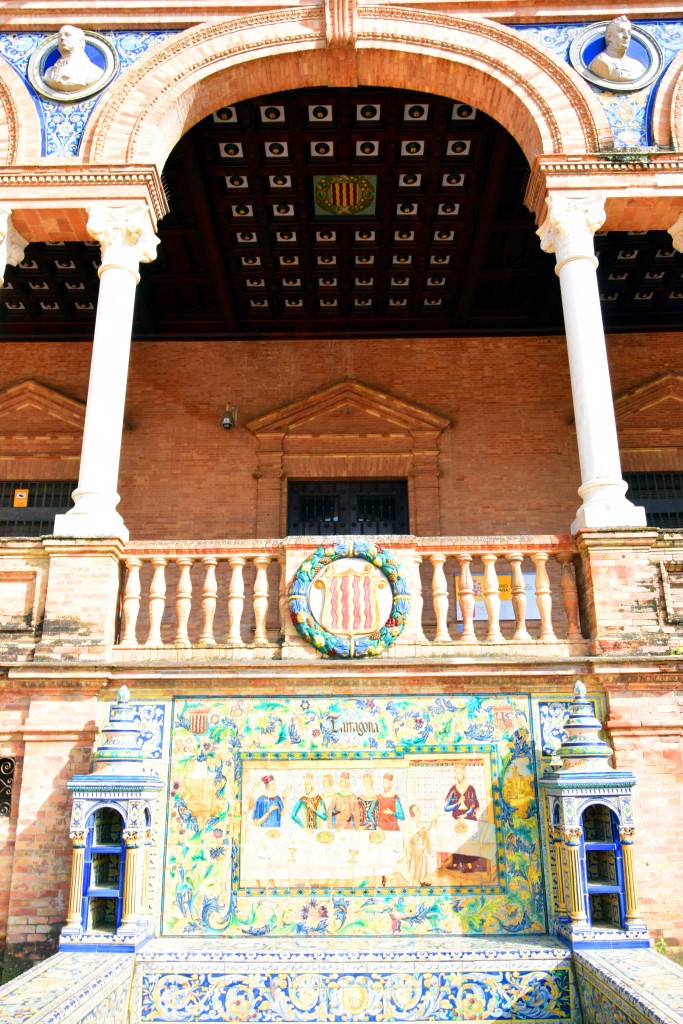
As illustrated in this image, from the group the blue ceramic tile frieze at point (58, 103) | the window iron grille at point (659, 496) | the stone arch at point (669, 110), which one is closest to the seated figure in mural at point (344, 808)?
the blue ceramic tile frieze at point (58, 103)

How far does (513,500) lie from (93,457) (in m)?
6.74

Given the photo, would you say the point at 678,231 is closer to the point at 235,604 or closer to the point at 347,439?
the point at 347,439

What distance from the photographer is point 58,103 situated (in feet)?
31.3

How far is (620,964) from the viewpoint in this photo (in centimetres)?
591

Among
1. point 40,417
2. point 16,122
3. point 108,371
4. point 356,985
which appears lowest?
point 356,985

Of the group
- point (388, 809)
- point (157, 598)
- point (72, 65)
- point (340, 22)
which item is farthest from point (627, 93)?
point (388, 809)

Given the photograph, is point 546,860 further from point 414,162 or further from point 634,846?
point 414,162

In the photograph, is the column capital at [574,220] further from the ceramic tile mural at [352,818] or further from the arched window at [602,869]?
the arched window at [602,869]

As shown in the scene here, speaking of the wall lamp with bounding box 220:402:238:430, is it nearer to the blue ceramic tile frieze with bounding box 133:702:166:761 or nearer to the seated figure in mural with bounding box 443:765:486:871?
the blue ceramic tile frieze with bounding box 133:702:166:761

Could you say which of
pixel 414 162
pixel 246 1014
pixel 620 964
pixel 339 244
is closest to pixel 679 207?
pixel 414 162

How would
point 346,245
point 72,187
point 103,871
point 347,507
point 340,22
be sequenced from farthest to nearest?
1. point 347,507
2. point 346,245
3. point 340,22
4. point 72,187
5. point 103,871

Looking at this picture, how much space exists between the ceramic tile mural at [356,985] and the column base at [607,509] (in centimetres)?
350

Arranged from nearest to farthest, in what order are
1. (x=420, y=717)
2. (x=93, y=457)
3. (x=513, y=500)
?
(x=420, y=717) → (x=93, y=457) → (x=513, y=500)

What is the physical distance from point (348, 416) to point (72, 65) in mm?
5966
